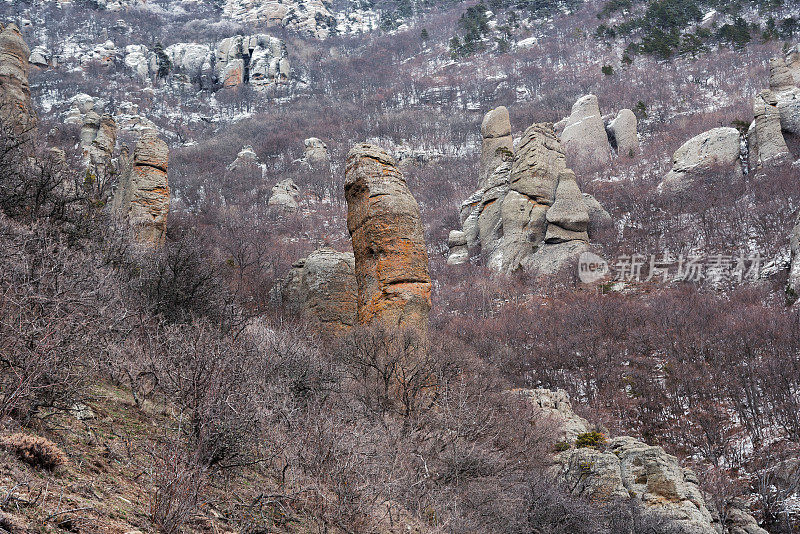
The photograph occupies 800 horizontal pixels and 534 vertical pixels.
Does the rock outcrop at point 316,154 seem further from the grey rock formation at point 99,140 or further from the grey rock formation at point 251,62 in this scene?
the grey rock formation at point 251,62

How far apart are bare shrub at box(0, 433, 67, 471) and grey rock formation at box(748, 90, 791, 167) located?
4858 cm

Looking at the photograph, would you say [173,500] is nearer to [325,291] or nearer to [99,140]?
[325,291]

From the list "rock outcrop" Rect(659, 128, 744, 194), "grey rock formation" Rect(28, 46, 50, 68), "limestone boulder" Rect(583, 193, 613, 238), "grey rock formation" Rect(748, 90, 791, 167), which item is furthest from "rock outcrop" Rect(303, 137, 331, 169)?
"grey rock formation" Rect(28, 46, 50, 68)

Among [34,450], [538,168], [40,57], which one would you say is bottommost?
[34,450]

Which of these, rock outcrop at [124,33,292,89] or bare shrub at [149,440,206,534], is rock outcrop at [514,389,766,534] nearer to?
bare shrub at [149,440,206,534]

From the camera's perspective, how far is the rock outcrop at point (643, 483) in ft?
45.1

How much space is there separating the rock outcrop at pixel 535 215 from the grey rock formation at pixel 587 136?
64.2 ft

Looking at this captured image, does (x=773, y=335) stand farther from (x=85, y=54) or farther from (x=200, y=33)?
(x=200, y=33)

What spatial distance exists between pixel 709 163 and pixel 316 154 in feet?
156

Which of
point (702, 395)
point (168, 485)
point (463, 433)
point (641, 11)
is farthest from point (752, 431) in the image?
point (641, 11)

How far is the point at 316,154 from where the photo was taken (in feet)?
251

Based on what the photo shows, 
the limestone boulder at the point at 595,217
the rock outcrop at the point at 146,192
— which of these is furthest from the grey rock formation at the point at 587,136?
the rock outcrop at the point at 146,192

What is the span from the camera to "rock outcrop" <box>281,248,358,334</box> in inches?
952

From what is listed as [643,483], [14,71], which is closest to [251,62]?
[14,71]
